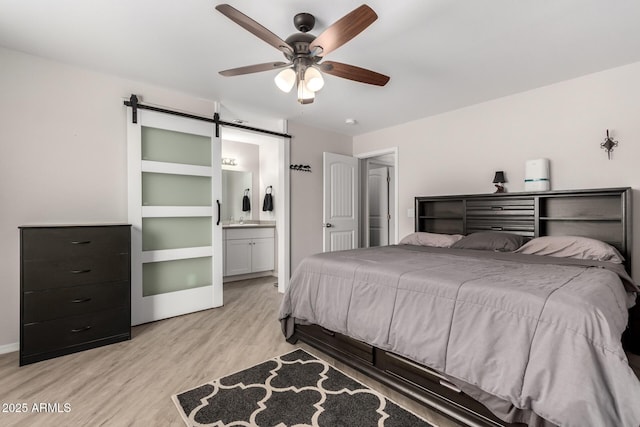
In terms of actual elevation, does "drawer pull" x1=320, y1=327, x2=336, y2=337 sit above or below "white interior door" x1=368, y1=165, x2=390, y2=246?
below

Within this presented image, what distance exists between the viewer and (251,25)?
169cm

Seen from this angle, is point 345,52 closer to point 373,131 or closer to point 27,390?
point 373,131

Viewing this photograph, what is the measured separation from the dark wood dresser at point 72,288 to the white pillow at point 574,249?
367cm

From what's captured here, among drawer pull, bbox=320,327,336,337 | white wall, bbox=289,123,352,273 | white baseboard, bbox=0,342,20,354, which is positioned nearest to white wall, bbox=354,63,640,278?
white wall, bbox=289,123,352,273

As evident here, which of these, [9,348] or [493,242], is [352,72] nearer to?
[493,242]

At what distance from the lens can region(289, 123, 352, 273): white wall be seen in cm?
446

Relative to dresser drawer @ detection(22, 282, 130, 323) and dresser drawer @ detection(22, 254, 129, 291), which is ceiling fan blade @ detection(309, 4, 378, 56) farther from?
dresser drawer @ detection(22, 282, 130, 323)

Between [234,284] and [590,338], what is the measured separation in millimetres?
4410

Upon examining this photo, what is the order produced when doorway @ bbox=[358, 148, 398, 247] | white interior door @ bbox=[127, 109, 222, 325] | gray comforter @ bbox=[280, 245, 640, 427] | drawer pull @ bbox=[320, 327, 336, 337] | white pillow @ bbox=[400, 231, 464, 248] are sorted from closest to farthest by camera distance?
1. gray comforter @ bbox=[280, 245, 640, 427]
2. drawer pull @ bbox=[320, 327, 336, 337]
3. white interior door @ bbox=[127, 109, 222, 325]
4. white pillow @ bbox=[400, 231, 464, 248]
5. doorway @ bbox=[358, 148, 398, 247]

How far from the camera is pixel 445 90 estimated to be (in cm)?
329

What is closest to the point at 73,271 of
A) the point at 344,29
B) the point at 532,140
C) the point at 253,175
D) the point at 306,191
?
the point at 344,29

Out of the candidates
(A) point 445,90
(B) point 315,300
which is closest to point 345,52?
(A) point 445,90

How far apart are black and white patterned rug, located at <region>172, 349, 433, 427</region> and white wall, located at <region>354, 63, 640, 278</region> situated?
2.73 m

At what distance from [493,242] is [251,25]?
2822 mm
